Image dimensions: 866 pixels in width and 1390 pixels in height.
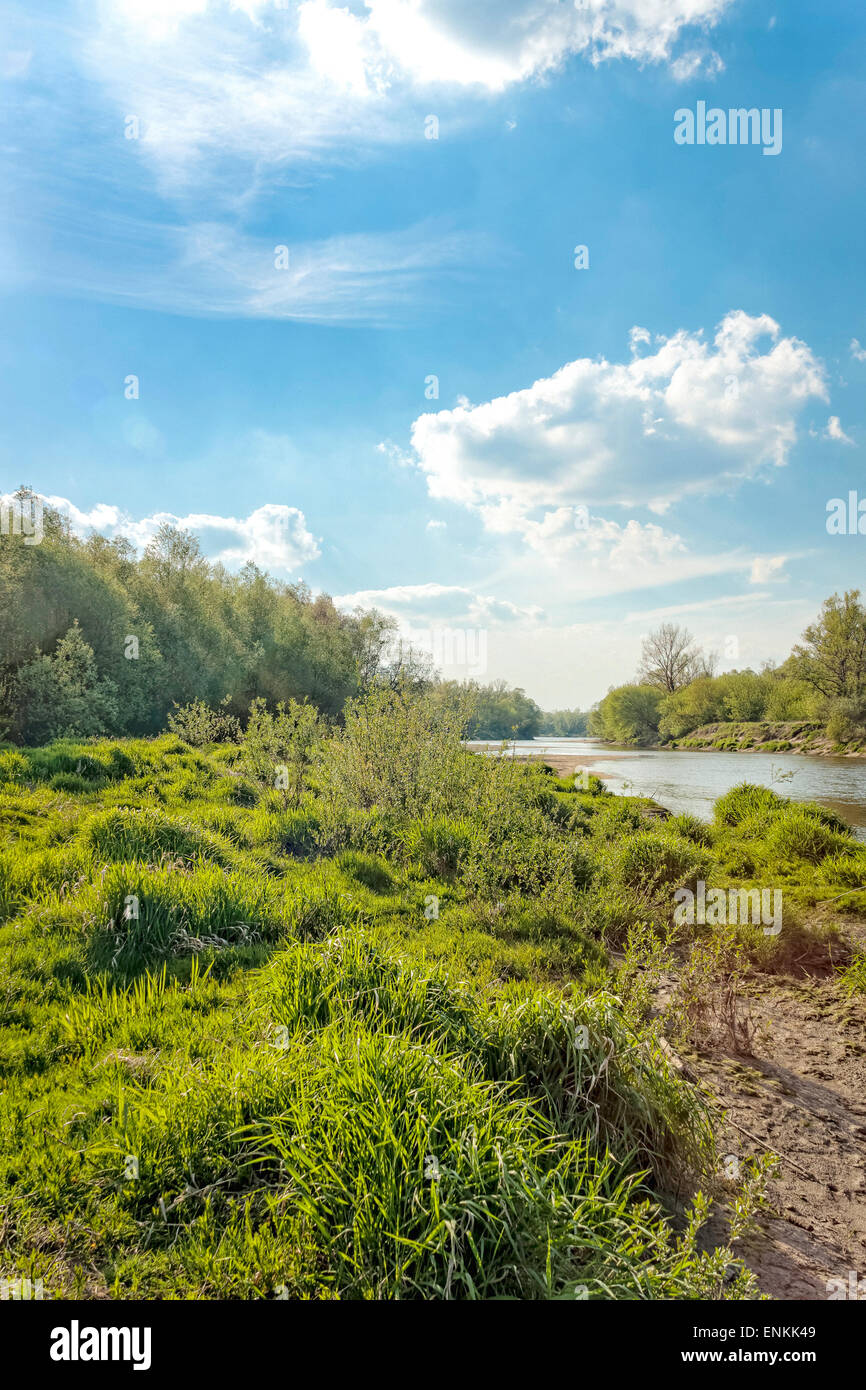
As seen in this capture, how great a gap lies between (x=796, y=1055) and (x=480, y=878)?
11.3 ft

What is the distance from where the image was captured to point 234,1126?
3.11m

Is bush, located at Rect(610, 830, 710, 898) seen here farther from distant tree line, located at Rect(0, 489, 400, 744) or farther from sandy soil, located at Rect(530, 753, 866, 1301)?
distant tree line, located at Rect(0, 489, 400, 744)

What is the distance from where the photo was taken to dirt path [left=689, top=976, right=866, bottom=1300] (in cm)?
333

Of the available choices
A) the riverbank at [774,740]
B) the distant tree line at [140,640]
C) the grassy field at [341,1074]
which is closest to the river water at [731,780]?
the riverbank at [774,740]

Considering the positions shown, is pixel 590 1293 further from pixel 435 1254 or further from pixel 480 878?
pixel 480 878

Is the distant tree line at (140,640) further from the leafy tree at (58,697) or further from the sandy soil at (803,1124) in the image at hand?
the sandy soil at (803,1124)

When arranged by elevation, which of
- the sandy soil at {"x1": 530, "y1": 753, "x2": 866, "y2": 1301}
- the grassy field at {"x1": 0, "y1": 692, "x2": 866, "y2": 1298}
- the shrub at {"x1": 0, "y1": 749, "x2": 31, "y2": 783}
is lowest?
the sandy soil at {"x1": 530, "y1": 753, "x2": 866, "y2": 1301}

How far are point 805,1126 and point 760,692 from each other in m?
61.1

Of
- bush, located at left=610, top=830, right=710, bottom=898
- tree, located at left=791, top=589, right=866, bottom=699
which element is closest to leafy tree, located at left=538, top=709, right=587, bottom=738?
tree, located at left=791, top=589, right=866, bottom=699

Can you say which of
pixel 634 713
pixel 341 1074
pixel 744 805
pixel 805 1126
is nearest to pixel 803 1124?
pixel 805 1126

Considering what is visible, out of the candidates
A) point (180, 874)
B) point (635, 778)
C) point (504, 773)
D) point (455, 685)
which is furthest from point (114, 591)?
point (635, 778)

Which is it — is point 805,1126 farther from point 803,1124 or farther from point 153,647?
point 153,647

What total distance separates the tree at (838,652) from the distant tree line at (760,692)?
6cm

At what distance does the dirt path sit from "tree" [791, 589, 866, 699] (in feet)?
145
